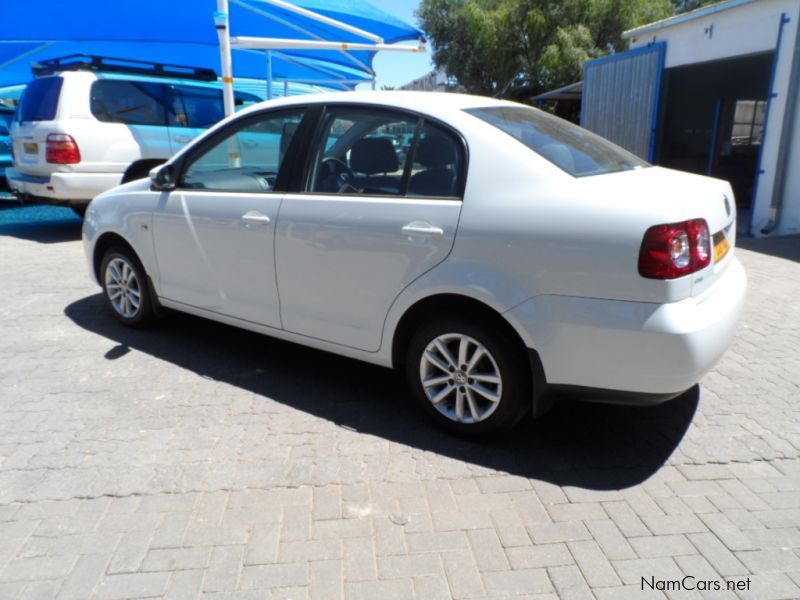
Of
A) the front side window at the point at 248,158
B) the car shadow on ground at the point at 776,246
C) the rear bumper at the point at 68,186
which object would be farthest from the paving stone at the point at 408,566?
the rear bumper at the point at 68,186

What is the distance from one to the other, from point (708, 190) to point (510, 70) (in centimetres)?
2398

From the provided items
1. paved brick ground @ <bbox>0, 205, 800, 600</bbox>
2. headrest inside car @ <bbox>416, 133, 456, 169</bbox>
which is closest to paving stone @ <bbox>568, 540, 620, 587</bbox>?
paved brick ground @ <bbox>0, 205, 800, 600</bbox>

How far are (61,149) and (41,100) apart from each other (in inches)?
35.4

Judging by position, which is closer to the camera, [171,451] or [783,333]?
[171,451]

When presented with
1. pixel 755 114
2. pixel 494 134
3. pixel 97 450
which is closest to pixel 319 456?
pixel 97 450

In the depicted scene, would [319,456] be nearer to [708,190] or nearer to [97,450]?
[97,450]

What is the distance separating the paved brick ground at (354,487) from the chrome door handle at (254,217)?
1.03 meters

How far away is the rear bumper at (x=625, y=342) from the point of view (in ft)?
8.59

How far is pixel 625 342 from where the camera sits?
2664mm

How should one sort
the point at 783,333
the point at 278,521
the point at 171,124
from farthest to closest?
1. the point at 171,124
2. the point at 783,333
3. the point at 278,521

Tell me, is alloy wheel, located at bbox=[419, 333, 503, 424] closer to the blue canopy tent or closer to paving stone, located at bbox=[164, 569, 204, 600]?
paving stone, located at bbox=[164, 569, 204, 600]

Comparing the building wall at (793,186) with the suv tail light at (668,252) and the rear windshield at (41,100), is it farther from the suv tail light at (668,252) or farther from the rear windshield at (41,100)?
the rear windshield at (41,100)

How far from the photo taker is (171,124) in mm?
9078

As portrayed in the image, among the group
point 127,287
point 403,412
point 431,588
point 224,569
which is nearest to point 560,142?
point 403,412
